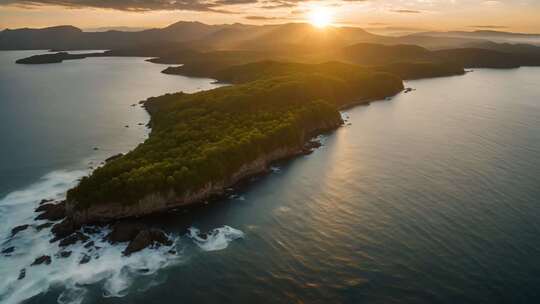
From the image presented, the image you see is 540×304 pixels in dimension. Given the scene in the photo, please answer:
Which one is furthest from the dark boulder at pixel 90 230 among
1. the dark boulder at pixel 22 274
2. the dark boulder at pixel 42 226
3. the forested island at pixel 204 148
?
the dark boulder at pixel 22 274

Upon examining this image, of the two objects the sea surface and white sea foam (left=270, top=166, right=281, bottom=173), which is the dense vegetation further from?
the sea surface

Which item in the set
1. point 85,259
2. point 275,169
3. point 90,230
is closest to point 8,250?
point 90,230

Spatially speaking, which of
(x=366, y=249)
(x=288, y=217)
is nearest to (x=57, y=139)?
(x=288, y=217)

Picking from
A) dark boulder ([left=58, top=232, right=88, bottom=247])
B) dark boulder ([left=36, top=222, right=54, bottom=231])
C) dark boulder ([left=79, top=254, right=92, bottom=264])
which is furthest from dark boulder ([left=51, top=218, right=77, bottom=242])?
dark boulder ([left=79, top=254, right=92, bottom=264])

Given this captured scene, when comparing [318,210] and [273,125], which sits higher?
[273,125]

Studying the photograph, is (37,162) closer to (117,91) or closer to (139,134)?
(139,134)
